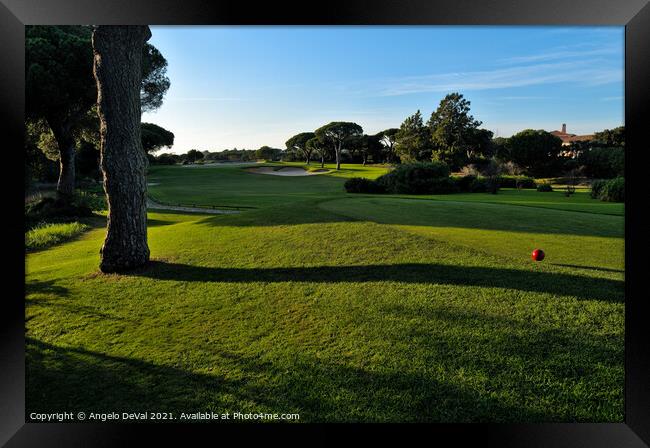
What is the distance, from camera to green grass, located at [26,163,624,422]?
2.38m

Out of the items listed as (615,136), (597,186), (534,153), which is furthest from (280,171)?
(615,136)

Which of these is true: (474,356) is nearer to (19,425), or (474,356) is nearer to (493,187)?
(19,425)

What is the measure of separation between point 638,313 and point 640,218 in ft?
2.14

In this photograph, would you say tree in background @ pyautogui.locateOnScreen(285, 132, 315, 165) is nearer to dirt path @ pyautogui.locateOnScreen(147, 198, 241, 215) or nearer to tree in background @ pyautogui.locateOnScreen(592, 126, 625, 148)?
dirt path @ pyautogui.locateOnScreen(147, 198, 241, 215)

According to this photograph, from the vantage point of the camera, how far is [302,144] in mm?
11609

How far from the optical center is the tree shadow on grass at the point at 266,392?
7.45 feet

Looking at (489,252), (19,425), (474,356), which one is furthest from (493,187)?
(19,425)

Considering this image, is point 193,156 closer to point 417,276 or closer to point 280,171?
point 280,171

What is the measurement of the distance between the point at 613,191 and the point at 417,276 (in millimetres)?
10319

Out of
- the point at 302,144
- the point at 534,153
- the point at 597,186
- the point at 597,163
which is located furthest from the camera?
the point at 534,153

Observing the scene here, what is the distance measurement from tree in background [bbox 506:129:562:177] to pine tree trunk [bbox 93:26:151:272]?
12942mm

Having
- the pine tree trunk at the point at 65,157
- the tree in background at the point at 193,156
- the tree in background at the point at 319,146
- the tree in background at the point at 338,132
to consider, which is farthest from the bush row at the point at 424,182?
the pine tree trunk at the point at 65,157

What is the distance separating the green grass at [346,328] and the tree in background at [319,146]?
21.1ft

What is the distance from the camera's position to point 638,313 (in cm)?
248
